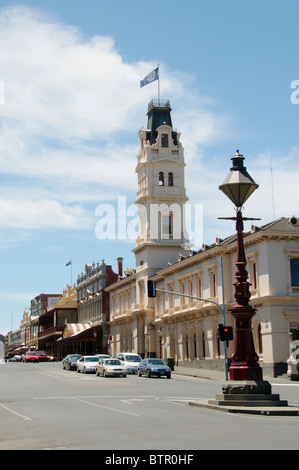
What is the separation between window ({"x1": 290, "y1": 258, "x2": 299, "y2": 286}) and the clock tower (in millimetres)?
24961

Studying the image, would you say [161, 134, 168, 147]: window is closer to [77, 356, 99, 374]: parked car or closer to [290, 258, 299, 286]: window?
[290, 258, 299, 286]: window

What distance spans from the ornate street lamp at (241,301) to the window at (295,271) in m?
24.3

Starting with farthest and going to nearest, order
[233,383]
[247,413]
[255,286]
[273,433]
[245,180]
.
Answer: [255,286] → [245,180] → [233,383] → [247,413] → [273,433]

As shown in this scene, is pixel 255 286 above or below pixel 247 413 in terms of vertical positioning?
above

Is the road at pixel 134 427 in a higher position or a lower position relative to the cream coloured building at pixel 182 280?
lower

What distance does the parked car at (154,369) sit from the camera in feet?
138

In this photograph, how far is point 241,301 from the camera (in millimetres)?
19953

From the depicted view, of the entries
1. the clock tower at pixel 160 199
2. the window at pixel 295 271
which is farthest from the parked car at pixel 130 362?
the clock tower at pixel 160 199

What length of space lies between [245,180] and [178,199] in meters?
49.0

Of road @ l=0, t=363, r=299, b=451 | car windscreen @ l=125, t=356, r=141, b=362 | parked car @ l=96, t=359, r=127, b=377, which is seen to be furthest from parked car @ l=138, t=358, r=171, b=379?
road @ l=0, t=363, r=299, b=451

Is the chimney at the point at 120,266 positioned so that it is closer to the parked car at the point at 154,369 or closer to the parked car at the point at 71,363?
the parked car at the point at 71,363

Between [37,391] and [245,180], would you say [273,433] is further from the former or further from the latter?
[37,391]
